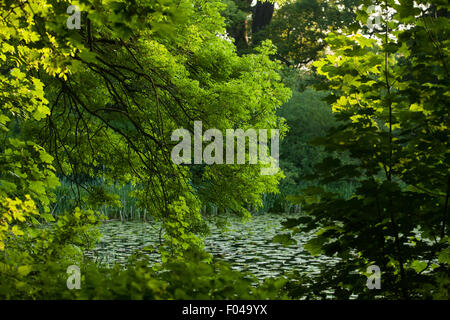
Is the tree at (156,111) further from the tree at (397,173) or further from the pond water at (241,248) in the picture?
the tree at (397,173)

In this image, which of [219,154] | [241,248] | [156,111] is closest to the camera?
[156,111]

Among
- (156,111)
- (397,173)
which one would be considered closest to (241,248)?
(156,111)

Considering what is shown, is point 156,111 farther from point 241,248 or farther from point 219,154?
point 241,248

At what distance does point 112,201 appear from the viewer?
6.50 meters

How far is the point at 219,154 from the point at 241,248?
3.87m

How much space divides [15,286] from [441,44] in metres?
2.79

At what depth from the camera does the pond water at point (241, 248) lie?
888cm

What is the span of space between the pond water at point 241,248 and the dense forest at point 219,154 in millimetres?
66

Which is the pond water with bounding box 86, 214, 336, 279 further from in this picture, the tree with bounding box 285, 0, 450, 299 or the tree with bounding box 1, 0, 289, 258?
the tree with bounding box 285, 0, 450, 299

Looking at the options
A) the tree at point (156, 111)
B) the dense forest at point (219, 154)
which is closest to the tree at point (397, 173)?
the dense forest at point (219, 154)

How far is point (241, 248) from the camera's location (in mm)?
10656
